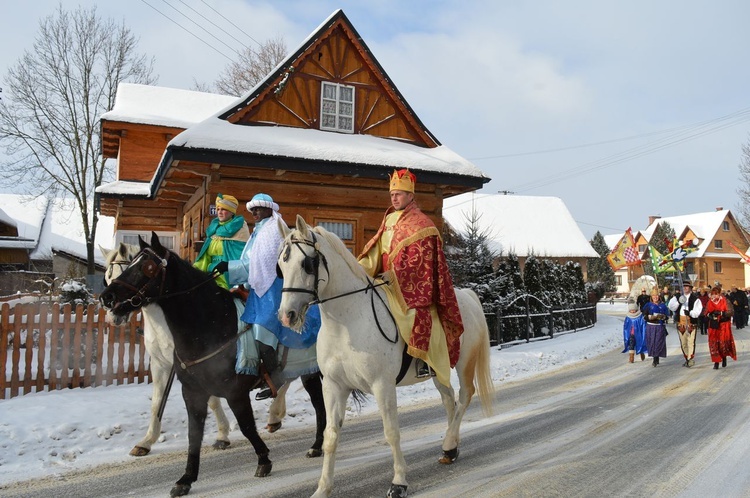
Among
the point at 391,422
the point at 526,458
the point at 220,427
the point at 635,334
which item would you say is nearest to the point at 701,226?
the point at 635,334

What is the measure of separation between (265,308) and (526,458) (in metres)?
3.01

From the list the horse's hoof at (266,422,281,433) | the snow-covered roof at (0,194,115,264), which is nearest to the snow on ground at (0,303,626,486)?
the horse's hoof at (266,422,281,433)

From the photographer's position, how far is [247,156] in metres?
10.8

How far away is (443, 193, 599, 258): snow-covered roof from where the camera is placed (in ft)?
147

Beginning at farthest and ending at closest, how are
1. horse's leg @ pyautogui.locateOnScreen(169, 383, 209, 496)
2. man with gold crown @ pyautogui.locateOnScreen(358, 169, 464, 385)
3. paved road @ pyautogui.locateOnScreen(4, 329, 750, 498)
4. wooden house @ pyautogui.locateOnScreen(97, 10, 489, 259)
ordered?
wooden house @ pyautogui.locateOnScreen(97, 10, 489, 259), man with gold crown @ pyautogui.locateOnScreen(358, 169, 464, 385), paved road @ pyautogui.locateOnScreen(4, 329, 750, 498), horse's leg @ pyautogui.locateOnScreen(169, 383, 209, 496)

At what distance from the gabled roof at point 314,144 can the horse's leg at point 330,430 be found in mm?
7151

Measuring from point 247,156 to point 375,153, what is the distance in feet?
9.89

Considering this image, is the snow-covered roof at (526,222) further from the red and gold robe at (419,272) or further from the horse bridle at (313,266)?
the horse bridle at (313,266)

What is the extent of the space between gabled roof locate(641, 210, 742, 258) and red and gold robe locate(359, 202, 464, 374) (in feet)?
194

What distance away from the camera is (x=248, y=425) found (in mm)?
4828

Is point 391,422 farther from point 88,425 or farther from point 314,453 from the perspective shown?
point 88,425

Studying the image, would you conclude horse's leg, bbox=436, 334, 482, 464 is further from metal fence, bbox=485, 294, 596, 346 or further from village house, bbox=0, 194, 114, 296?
village house, bbox=0, 194, 114, 296

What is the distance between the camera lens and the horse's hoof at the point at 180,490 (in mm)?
4430

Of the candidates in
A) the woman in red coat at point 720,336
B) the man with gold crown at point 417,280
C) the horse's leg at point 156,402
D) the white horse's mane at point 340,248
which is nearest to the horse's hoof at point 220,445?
the horse's leg at point 156,402
